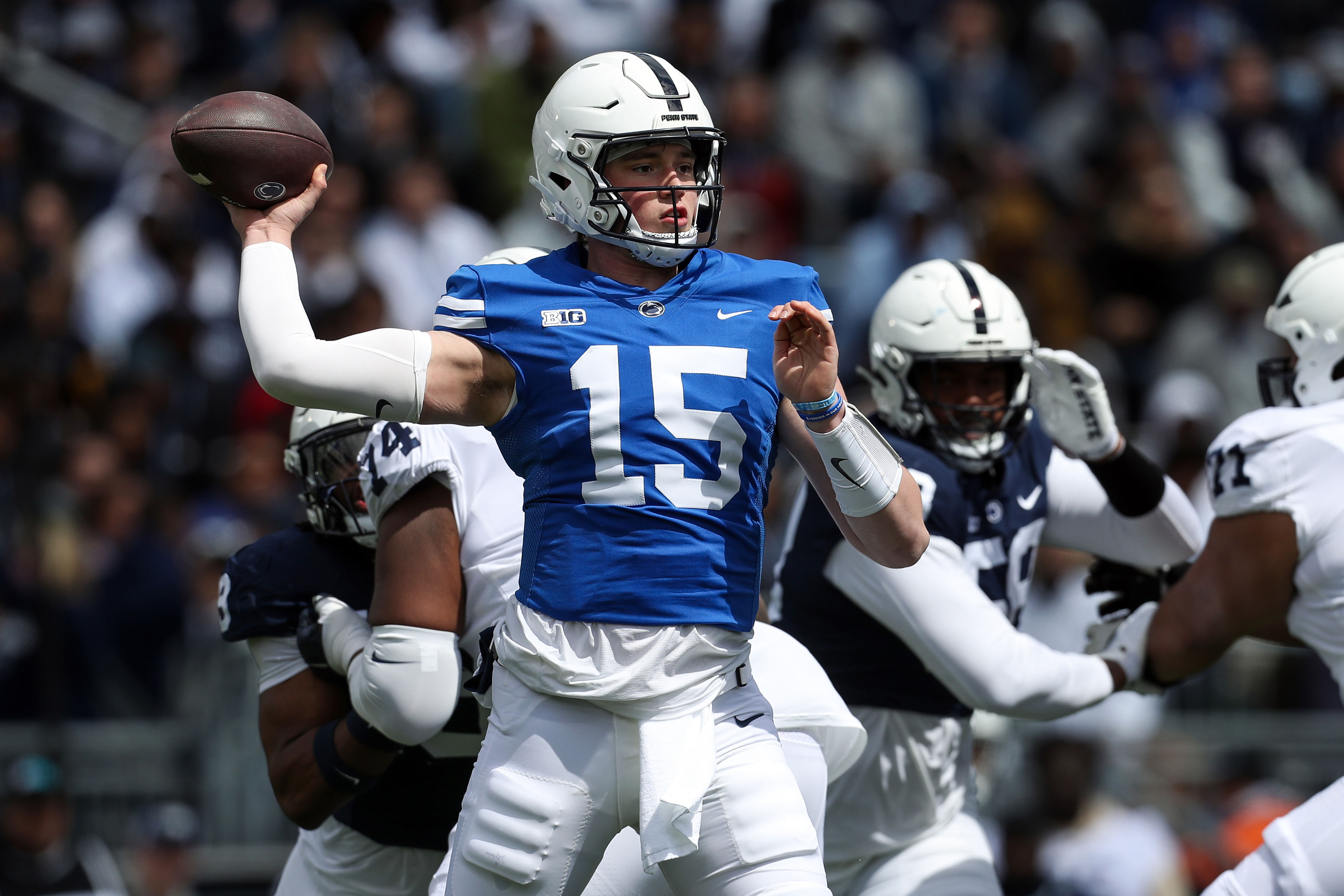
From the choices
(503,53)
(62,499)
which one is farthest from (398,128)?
(62,499)

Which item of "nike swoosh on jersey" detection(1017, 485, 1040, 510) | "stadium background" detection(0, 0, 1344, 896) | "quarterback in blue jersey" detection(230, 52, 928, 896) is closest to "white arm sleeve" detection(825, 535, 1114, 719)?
"nike swoosh on jersey" detection(1017, 485, 1040, 510)

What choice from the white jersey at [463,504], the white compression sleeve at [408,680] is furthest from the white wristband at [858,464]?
the white compression sleeve at [408,680]

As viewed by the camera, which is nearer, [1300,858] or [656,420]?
[656,420]

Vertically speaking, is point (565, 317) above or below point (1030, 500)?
above

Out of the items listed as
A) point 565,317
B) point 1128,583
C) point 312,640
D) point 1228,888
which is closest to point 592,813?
point 565,317

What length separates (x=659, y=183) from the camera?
3582mm

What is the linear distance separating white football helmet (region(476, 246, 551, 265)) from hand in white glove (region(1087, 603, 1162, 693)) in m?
1.85

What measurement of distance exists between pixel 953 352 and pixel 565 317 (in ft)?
4.98

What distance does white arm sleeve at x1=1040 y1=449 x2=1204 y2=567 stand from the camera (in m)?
4.73

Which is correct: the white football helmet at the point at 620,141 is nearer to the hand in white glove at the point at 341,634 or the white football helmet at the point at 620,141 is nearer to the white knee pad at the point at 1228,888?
the hand in white glove at the point at 341,634

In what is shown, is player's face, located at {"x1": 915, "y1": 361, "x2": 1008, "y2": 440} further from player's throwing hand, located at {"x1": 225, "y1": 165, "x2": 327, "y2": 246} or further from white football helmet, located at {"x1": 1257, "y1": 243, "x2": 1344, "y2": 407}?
player's throwing hand, located at {"x1": 225, "y1": 165, "x2": 327, "y2": 246}

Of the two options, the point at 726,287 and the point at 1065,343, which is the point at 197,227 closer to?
the point at 1065,343

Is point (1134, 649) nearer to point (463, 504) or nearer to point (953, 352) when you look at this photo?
point (953, 352)

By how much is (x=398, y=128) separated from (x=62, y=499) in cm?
293
